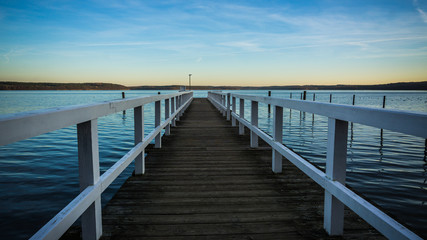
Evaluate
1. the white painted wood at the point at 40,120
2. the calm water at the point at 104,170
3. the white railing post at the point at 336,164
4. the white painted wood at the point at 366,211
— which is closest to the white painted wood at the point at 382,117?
the white railing post at the point at 336,164

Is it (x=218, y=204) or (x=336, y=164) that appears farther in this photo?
(x=218, y=204)

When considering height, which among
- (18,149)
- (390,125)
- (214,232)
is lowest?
(18,149)

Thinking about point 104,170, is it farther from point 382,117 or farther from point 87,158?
point 382,117

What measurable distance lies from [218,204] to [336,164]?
4.65 feet

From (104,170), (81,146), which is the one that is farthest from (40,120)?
(104,170)

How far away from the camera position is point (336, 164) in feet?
7.15

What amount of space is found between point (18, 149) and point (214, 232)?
11.8 m

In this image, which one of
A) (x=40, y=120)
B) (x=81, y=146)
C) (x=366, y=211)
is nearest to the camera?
(x=40, y=120)

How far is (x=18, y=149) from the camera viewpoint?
10891mm

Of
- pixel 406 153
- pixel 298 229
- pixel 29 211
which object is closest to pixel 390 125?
pixel 298 229

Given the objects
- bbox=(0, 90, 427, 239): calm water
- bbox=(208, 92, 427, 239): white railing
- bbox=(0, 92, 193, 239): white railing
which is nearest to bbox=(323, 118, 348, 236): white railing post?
bbox=(208, 92, 427, 239): white railing

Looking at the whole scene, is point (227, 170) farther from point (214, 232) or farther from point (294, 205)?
point (214, 232)

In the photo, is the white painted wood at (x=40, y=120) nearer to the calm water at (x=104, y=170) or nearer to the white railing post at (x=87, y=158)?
the white railing post at (x=87, y=158)

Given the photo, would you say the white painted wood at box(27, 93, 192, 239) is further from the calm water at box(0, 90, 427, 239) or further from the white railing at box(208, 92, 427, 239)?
the calm water at box(0, 90, 427, 239)
